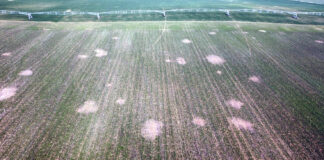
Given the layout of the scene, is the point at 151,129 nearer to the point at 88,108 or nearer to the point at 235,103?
the point at 88,108

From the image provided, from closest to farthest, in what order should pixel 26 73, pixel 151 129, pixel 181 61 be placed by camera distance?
pixel 151 129, pixel 26 73, pixel 181 61

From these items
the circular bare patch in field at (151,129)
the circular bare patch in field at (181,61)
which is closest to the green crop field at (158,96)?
the circular bare patch in field at (151,129)

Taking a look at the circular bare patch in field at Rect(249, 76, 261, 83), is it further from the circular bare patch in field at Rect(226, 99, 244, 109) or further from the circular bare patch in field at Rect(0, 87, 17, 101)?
the circular bare patch in field at Rect(0, 87, 17, 101)

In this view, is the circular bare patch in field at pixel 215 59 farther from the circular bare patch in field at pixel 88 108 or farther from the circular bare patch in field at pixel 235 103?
the circular bare patch in field at pixel 88 108

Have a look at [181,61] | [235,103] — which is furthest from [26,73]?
[235,103]

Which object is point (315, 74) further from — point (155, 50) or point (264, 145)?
point (155, 50)

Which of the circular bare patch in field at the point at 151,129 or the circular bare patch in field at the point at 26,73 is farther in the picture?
the circular bare patch in field at the point at 26,73
